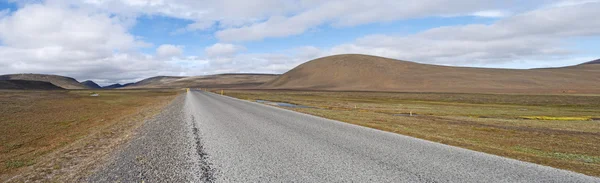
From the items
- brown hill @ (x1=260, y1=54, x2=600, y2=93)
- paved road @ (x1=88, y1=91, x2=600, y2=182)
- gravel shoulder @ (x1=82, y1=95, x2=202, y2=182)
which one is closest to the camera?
paved road @ (x1=88, y1=91, x2=600, y2=182)

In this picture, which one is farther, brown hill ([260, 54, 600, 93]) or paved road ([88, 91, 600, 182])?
brown hill ([260, 54, 600, 93])

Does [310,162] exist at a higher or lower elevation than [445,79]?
lower

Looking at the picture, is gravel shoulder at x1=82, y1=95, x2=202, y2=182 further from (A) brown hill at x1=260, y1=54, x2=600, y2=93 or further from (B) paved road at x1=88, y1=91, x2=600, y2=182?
(A) brown hill at x1=260, y1=54, x2=600, y2=93

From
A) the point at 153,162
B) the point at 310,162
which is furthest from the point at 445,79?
the point at 153,162

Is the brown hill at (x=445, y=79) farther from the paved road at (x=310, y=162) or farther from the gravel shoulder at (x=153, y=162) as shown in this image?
the gravel shoulder at (x=153, y=162)

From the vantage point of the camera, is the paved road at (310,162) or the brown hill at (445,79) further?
the brown hill at (445,79)

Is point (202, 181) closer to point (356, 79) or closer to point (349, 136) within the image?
point (349, 136)

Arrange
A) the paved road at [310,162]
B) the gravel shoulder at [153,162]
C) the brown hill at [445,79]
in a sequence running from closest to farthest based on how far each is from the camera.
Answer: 1. the paved road at [310,162]
2. the gravel shoulder at [153,162]
3. the brown hill at [445,79]

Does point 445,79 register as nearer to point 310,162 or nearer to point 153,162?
point 310,162

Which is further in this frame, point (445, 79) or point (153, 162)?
point (445, 79)

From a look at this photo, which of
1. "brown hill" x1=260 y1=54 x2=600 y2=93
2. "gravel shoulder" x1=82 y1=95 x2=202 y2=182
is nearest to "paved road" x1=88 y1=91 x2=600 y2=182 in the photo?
"gravel shoulder" x1=82 y1=95 x2=202 y2=182

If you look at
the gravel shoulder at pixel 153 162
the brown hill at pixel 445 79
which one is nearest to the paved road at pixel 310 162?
the gravel shoulder at pixel 153 162

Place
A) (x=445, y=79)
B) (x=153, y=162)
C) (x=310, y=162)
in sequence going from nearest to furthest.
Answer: (x=310, y=162) < (x=153, y=162) < (x=445, y=79)

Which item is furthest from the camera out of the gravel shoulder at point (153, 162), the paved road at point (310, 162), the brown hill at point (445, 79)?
the brown hill at point (445, 79)
